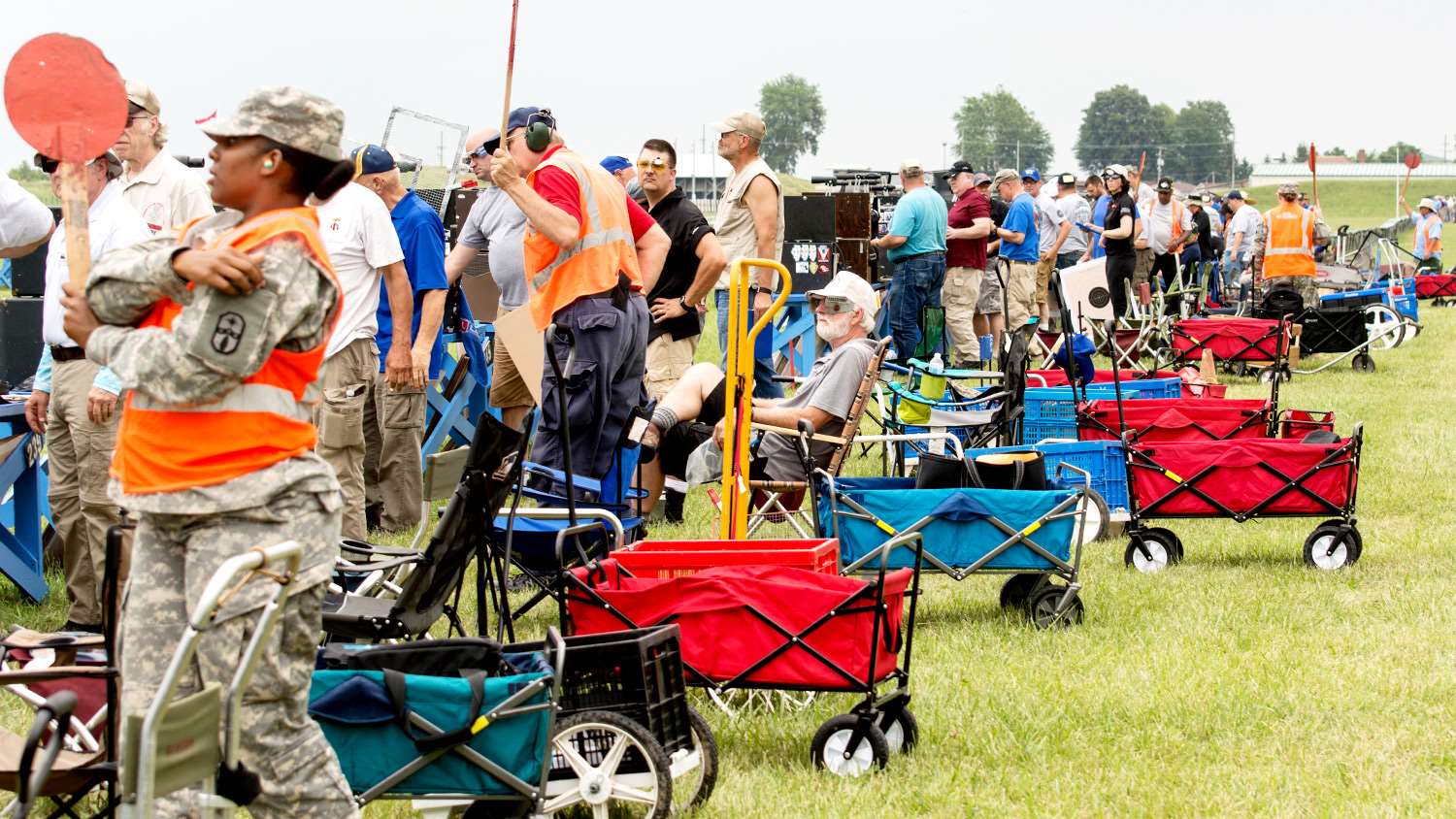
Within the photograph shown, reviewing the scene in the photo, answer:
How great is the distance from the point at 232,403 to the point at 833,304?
166 inches

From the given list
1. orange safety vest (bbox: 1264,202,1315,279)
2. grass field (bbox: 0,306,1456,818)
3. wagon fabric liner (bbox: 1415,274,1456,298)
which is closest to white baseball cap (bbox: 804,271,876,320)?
grass field (bbox: 0,306,1456,818)

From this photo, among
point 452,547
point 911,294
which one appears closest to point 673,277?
point 452,547

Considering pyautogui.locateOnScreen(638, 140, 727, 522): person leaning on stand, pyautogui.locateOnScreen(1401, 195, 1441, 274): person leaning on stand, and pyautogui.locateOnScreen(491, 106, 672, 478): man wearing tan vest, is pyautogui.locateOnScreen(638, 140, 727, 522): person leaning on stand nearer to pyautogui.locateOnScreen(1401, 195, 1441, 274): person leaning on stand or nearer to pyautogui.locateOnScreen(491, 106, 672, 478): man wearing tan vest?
pyautogui.locateOnScreen(491, 106, 672, 478): man wearing tan vest

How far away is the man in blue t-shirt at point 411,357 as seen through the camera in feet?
25.9

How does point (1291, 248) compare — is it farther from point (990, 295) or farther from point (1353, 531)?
point (1353, 531)

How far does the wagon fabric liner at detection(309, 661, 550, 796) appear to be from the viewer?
12.2 feet

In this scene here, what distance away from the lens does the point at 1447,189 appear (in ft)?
257

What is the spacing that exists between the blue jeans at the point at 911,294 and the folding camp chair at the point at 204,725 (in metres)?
10.2

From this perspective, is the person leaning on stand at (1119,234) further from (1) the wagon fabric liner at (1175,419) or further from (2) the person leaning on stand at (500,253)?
(2) the person leaning on stand at (500,253)

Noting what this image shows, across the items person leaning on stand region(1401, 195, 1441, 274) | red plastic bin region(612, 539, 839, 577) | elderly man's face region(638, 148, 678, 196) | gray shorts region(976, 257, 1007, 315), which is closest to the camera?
red plastic bin region(612, 539, 839, 577)

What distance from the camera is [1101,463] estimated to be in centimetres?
789

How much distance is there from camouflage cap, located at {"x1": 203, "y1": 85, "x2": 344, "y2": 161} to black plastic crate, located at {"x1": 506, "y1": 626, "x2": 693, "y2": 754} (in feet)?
4.98

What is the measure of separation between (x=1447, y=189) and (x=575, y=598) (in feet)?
267

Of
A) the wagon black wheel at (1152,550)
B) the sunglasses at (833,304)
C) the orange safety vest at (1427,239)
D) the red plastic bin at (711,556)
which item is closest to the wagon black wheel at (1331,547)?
the wagon black wheel at (1152,550)
